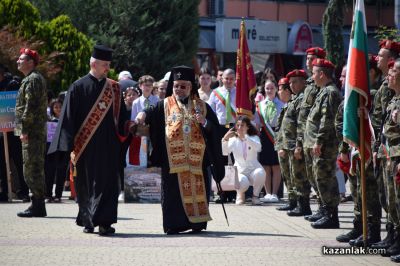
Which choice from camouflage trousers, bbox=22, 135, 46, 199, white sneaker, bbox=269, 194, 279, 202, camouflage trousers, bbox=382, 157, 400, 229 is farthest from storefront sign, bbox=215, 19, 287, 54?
camouflage trousers, bbox=382, 157, 400, 229

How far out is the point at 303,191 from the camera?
1548 cm

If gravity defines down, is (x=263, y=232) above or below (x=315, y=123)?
below

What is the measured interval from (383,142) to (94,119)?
3.80 metres

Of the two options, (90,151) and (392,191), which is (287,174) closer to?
(90,151)

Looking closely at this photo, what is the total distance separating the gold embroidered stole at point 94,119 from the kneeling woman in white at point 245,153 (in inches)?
193

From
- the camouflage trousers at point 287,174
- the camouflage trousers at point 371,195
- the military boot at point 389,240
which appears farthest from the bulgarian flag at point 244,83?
the military boot at point 389,240

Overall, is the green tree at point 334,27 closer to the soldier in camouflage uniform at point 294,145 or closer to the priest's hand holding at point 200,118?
the soldier in camouflage uniform at point 294,145

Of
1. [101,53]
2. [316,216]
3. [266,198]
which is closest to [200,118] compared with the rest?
[101,53]

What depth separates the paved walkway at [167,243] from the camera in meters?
11.0

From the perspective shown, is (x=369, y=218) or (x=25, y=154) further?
(x=25, y=154)

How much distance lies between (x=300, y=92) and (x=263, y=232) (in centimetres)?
303

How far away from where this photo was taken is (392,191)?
35.4ft

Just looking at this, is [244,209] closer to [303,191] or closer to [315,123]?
[303,191]

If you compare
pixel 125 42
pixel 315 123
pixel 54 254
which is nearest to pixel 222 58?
pixel 125 42
